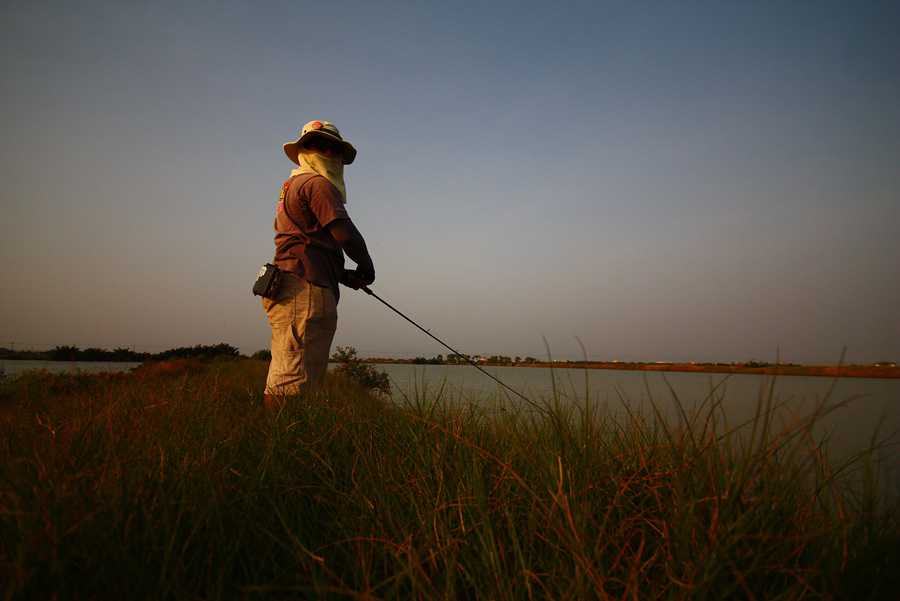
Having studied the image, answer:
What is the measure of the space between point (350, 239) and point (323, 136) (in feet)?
2.80

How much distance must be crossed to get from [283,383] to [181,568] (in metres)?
1.89

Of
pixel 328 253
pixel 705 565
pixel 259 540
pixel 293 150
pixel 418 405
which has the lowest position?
pixel 259 540

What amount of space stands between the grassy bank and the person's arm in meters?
1.40

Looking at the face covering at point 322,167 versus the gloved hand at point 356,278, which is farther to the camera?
the gloved hand at point 356,278

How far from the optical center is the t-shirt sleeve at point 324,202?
282 cm

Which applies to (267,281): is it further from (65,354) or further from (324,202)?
(65,354)

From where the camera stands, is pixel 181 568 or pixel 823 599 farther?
pixel 181 568

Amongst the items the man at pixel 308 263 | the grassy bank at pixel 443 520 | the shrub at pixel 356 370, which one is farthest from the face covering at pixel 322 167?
the shrub at pixel 356 370

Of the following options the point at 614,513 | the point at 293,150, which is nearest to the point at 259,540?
the point at 614,513

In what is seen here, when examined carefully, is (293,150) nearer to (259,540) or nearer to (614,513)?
(259,540)

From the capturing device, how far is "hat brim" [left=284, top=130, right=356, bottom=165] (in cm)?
303

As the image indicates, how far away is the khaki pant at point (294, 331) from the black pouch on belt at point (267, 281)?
5 centimetres

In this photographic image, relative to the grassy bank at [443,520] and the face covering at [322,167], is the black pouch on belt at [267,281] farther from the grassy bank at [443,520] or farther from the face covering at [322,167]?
the grassy bank at [443,520]

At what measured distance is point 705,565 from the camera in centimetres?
84
